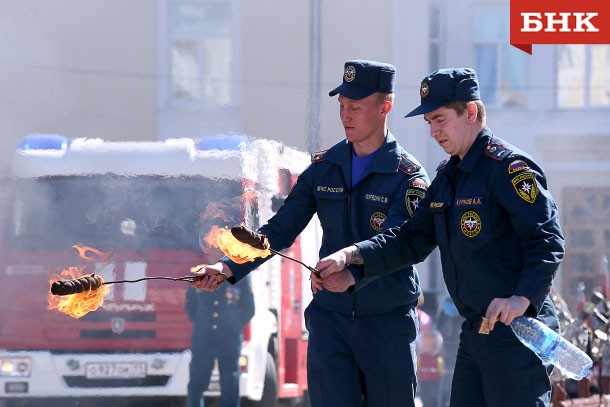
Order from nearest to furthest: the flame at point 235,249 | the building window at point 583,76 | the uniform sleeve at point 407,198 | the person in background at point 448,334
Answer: the flame at point 235,249 → the uniform sleeve at point 407,198 → the person in background at point 448,334 → the building window at point 583,76

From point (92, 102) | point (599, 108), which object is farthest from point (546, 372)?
point (599, 108)

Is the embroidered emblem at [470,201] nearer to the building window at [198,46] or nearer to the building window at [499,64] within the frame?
the building window at [198,46]

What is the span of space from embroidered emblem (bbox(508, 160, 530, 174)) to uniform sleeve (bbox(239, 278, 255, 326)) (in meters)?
4.87

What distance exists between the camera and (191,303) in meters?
9.08

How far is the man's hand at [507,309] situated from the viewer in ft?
13.4

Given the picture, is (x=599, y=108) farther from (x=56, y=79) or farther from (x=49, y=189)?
(x=49, y=189)

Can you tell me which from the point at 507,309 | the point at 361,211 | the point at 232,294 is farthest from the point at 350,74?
the point at 232,294

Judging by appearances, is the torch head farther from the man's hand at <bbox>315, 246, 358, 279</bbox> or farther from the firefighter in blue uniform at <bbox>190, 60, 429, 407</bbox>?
the firefighter in blue uniform at <bbox>190, 60, 429, 407</bbox>

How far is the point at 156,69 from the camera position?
1252cm

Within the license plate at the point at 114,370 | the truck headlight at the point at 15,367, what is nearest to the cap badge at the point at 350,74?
the license plate at the point at 114,370

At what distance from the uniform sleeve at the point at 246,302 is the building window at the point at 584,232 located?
19.9ft

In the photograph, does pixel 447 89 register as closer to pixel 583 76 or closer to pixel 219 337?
pixel 219 337

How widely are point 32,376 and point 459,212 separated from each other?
5.41 metres

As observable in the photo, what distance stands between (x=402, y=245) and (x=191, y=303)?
456 cm
